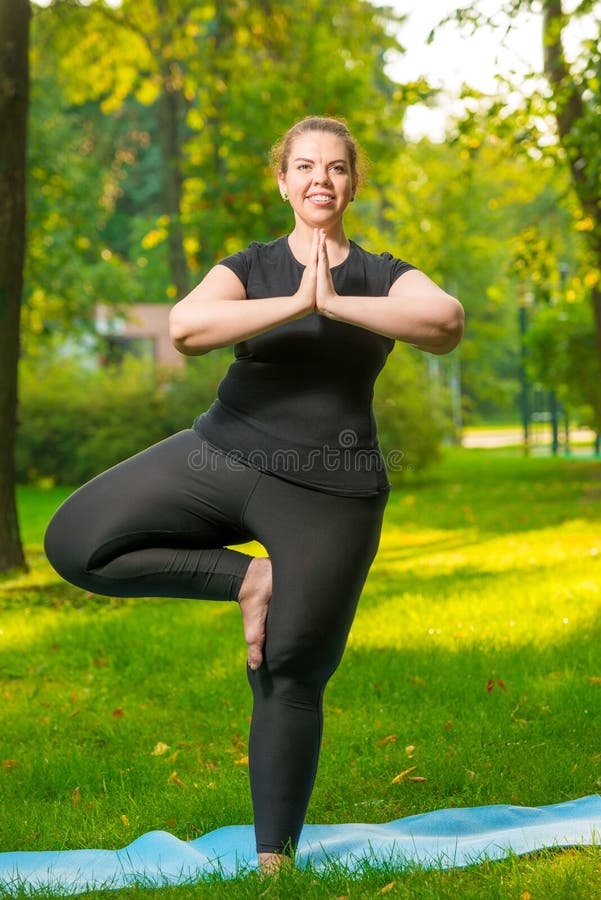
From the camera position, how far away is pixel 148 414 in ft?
64.2

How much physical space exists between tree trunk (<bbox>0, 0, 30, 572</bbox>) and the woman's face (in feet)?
21.1

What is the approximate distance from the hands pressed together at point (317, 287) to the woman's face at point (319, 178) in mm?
300

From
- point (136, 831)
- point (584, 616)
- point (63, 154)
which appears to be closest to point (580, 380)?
point (584, 616)

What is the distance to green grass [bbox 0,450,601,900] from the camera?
4.29m

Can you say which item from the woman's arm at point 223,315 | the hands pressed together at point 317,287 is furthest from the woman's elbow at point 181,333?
the hands pressed together at point 317,287

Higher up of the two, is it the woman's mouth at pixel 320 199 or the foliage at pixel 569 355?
the foliage at pixel 569 355

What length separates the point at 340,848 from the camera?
3908mm

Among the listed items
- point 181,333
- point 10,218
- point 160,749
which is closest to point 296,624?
point 181,333

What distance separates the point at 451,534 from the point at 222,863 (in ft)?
29.5

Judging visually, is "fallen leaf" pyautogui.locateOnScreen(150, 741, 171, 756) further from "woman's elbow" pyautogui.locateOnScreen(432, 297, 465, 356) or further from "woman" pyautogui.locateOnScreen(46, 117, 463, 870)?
"woman's elbow" pyautogui.locateOnScreen(432, 297, 465, 356)

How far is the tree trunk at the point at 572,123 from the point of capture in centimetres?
1098

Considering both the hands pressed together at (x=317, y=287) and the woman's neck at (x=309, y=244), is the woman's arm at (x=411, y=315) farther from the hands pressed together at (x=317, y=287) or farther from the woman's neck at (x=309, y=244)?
the woman's neck at (x=309, y=244)

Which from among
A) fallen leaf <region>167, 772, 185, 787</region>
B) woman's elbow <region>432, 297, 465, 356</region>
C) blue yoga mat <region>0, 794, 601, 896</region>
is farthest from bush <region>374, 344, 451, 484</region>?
woman's elbow <region>432, 297, 465, 356</region>

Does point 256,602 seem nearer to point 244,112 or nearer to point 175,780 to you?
point 175,780
